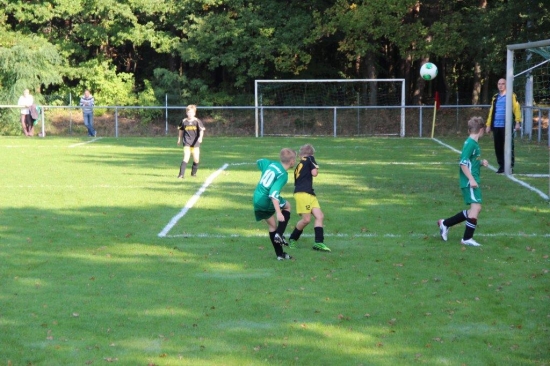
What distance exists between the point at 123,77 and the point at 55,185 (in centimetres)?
2777

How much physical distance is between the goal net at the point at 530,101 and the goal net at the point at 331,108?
5.45 m

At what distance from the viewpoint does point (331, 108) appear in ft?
123

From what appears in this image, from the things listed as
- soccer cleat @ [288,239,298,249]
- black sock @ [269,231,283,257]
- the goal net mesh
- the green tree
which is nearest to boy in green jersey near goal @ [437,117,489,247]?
soccer cleat @ [288,239,298,249]

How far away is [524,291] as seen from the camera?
28.5 ft

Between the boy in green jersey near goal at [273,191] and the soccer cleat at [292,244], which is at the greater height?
the boy in green jersey near goal at [273,191]

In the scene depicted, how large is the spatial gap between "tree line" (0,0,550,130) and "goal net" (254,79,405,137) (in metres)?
1.99

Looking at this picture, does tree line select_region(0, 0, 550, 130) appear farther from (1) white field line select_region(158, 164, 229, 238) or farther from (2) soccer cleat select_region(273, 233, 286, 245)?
(2) soccer cleat select_region(273, 233, 286, 245)

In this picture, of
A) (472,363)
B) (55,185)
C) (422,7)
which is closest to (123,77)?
(422,7)

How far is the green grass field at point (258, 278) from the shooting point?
22.5 ft

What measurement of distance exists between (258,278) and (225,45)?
3446cm

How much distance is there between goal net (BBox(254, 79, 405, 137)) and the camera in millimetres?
36219

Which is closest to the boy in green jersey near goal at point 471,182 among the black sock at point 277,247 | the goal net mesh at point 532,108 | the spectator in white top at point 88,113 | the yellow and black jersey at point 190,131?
the black sock at point 277,247

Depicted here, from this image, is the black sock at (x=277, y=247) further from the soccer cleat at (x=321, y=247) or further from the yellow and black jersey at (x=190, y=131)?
the yellow and black jersey at (x=190, y=131)

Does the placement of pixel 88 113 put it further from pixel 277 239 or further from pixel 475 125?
pixel 277 239
